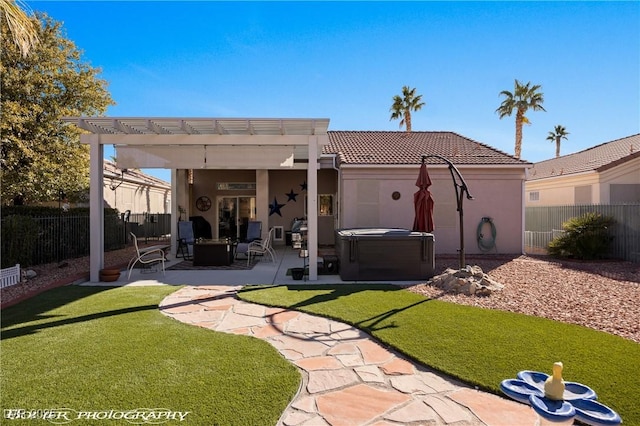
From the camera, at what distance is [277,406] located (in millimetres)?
3082

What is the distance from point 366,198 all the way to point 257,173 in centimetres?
505

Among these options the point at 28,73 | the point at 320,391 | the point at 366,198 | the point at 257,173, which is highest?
the point at 28,73

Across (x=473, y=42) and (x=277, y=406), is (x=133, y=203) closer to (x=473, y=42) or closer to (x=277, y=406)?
(x=473, y=42)

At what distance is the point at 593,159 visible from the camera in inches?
758

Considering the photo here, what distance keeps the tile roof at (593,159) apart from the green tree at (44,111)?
22.1 metres

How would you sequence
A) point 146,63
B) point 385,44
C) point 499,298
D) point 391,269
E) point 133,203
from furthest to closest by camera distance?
point 133,203 < point 146,63 < point 385,44 < point 391,269 < point 499,298

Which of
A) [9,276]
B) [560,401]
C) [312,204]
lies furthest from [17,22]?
[560,401]

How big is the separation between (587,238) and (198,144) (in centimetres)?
1279

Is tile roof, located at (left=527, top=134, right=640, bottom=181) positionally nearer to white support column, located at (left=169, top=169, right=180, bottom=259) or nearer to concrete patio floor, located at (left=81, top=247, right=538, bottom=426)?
concrete patio floor, located at (left=81, top=247, right=538, bottom=426)

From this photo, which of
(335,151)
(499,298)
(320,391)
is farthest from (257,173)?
(320,391)

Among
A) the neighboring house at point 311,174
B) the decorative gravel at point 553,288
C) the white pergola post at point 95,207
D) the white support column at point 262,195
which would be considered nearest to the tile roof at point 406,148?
the neighboring house at point 311,174

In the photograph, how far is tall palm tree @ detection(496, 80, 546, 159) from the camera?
86.8 ft

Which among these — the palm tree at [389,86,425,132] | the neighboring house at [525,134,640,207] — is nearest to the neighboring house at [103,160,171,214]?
the palm tree at [389,86,425,132]

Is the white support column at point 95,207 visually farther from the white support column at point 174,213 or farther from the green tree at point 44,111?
the green tree at point 44,111
